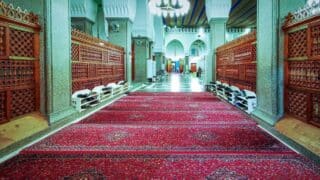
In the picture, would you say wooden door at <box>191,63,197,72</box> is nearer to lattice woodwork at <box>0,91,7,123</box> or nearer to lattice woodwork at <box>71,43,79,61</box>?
lattice woodwork at <box>71,43,79,61</box>

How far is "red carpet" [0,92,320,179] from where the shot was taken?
2.49m

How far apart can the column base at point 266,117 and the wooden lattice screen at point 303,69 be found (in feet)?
0.62

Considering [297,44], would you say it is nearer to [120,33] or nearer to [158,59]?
[120,33]

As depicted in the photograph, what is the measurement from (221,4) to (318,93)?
28.1 ft

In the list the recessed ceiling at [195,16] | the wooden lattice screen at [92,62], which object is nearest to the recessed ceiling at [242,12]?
the recessed ceiling at [195,16]

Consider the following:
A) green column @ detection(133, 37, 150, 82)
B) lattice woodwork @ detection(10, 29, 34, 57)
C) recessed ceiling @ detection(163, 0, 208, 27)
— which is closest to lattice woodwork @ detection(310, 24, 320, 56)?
lattice woodwork @ detection(10, 29, 34, 57)

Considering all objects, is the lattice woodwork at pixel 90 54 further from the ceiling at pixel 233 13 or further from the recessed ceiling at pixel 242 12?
the recessed ceiling at pixel 242 12

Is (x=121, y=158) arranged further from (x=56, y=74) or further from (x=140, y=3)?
(x=140, y=3)

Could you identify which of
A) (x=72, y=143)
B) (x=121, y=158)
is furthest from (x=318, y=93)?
(x=72, y=143)

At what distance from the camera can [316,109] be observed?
3.44 m

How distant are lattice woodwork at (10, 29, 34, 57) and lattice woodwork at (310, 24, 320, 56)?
11.4 feet

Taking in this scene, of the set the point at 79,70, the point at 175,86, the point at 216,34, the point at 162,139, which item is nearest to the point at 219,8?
the point at 216,34

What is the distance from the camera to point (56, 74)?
15.0 feet

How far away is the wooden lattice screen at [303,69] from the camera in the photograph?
3.44 m
